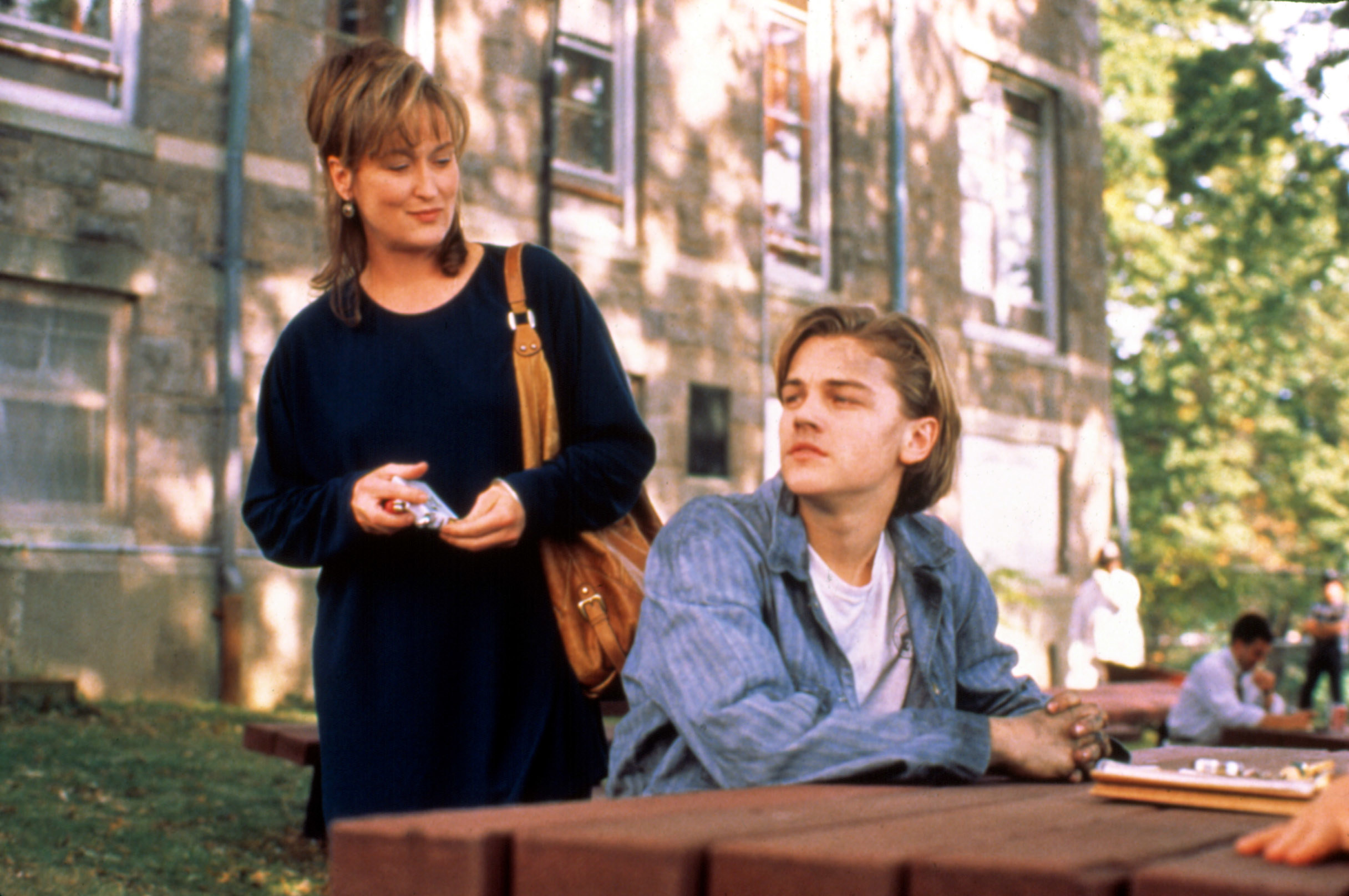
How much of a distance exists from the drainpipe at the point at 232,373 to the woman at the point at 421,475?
760cm

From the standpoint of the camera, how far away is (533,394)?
102 inches

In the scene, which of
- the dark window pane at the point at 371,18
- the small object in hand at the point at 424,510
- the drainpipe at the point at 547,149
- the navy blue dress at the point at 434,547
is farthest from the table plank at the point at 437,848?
the drainpipe at the point at 547,149

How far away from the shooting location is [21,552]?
9062mm

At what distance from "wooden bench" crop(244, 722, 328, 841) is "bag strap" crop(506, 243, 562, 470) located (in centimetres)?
Answer: 192

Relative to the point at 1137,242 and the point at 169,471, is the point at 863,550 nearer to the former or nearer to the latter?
the point at 169,471

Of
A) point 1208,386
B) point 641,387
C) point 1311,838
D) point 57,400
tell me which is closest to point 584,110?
point 641,387

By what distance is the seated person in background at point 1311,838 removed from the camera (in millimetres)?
1187

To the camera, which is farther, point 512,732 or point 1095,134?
point 1095,134

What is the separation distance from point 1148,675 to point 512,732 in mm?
10558

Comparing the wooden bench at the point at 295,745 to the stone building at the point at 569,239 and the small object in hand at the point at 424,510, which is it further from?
the stone building at the point at 569,239

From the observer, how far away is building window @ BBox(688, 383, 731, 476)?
44.7 feet

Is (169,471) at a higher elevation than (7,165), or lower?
lower

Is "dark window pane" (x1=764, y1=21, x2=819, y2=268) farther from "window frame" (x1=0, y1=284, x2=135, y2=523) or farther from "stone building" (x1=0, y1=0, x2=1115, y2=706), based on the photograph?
"window frame" (x1=0, y1=284, x2=135, y2=523)

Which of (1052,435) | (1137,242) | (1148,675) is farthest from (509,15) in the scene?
(1137,242)
